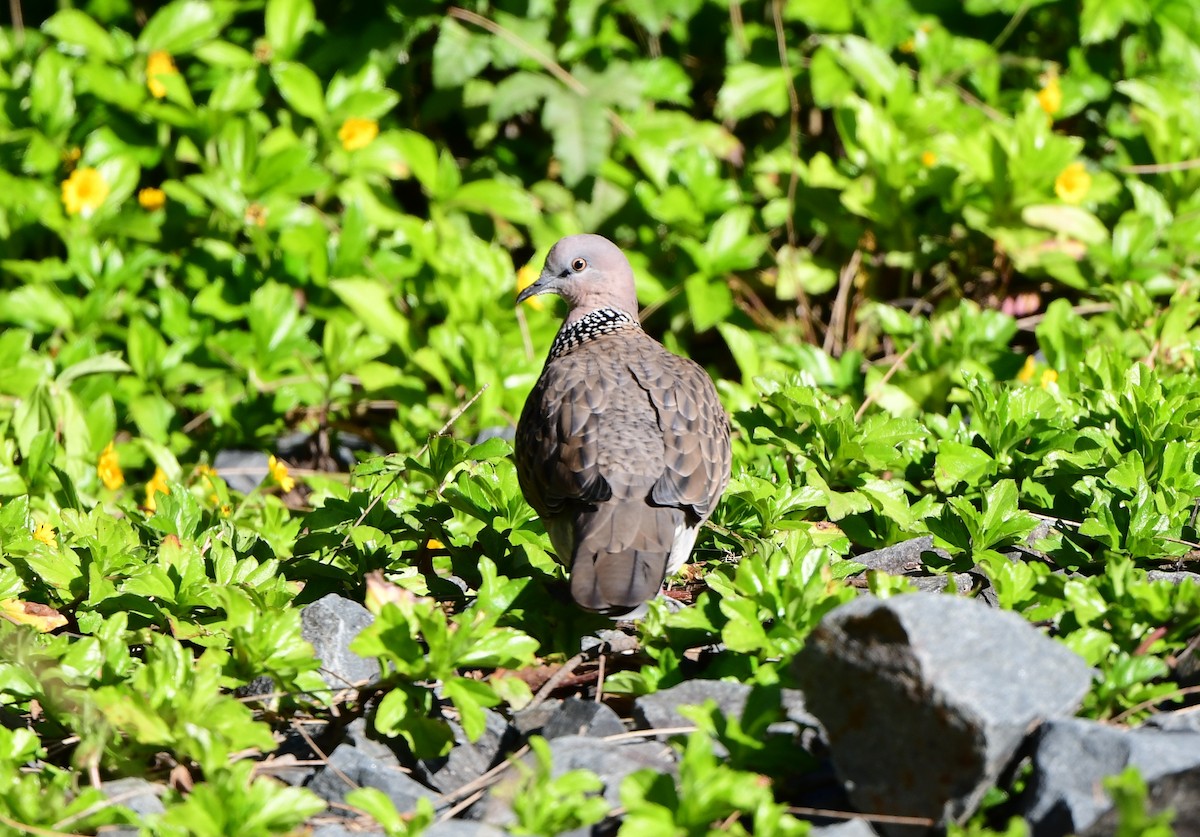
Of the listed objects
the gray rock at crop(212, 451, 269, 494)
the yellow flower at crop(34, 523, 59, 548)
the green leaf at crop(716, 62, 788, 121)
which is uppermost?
the green leaf at crop(716, 62, 788, 121)

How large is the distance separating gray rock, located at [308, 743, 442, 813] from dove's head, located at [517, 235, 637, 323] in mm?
2529

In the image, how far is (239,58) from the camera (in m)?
7.12

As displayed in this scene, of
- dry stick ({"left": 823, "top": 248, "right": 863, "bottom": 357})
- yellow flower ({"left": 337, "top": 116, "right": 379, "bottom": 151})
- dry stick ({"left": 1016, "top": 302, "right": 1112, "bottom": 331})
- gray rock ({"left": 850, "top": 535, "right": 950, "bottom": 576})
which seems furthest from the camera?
dry stick ({"left": 823, "top": 248, "right": 863, "bottom": 357})

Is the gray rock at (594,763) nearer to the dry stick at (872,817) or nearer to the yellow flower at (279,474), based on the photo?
the dry stick at (872,817)

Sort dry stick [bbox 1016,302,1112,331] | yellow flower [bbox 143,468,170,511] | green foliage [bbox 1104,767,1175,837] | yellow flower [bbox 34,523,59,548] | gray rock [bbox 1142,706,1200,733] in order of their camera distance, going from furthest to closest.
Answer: dry stick [bbox 1016,302,1112,331] → yellow flower [bbox 143,468,170,511] → yellow flower [bbox 34,523,59,548] → gray rock [bbox 1142,706,1200,733] → green foliage [bbox 1104,767,1175,837]

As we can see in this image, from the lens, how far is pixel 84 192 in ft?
22.1

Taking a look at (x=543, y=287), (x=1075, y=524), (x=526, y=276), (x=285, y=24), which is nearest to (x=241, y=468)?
(x=526, y=276)

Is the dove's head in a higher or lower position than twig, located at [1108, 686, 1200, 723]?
higher

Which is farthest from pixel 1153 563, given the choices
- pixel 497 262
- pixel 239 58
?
pixel 239 58

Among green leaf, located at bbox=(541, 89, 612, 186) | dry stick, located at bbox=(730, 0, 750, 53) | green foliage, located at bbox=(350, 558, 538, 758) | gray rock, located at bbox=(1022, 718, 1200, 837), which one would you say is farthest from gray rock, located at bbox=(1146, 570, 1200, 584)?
dry stick, located at bbox=(730, 0, 750, 53)

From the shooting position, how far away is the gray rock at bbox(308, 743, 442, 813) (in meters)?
3.14

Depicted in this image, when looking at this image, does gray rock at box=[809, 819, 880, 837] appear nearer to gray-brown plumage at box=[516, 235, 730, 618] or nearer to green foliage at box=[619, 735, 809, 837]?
green foliage at box=[619, 735, 809, 837]

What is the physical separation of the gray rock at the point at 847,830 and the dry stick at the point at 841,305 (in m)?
4.57

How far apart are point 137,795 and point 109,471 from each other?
2.67m
